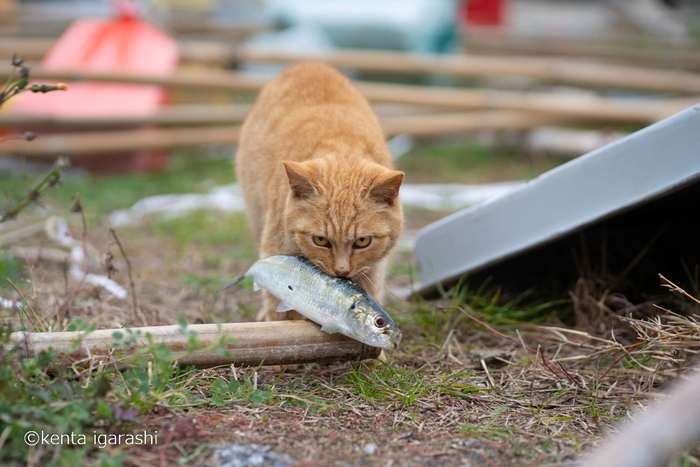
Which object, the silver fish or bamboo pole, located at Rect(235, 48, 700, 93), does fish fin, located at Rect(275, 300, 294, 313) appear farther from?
bamboo pole, located at Rect(235, 48, 700, 93)

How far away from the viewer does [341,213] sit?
2523 mm

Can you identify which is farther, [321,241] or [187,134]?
[187,134]

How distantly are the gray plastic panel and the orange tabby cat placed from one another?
48 centimetres

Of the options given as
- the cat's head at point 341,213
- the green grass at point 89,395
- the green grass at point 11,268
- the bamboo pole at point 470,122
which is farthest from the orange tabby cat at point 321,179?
the bamboo pole at point 470,122

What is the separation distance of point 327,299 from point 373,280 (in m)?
0.53

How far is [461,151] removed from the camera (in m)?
8.12

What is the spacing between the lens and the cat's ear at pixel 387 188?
246cm

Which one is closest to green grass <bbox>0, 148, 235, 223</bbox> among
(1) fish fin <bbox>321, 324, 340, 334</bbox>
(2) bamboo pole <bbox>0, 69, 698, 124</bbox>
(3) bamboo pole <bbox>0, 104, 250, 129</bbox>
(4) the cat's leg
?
(3) bamboo pole <bbox>0, 104, 250, 129</bbox>

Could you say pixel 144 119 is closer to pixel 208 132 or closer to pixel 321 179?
pixel 208 132

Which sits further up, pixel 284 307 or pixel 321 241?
pixel 321 241

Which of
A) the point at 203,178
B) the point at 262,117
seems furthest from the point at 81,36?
the point at 262,117

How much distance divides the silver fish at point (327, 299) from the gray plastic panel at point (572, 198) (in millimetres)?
920

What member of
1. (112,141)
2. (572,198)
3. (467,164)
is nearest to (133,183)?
(112,141)

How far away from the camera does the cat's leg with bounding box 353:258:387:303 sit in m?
2.73
